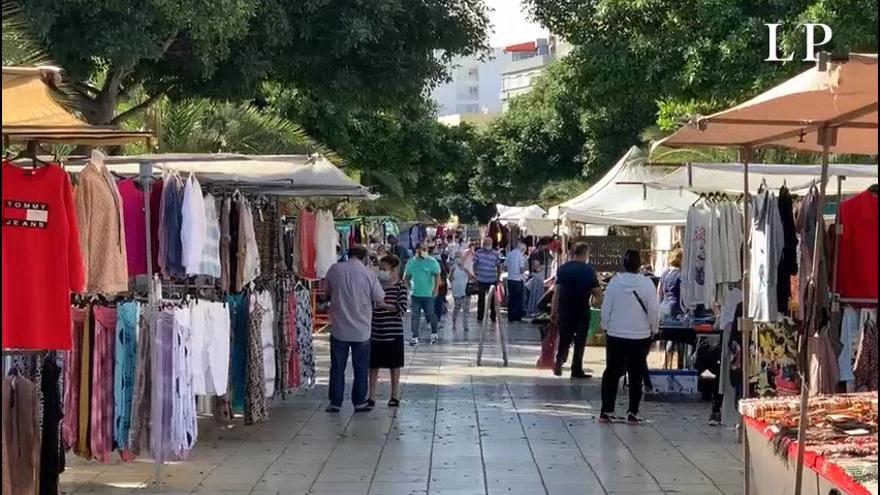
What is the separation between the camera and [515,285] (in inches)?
1157

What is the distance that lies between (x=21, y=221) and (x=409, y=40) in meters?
10.5

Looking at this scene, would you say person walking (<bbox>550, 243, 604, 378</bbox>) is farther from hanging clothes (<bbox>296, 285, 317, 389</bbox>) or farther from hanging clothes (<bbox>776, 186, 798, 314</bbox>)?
hanging clothes (<bbox>776, 186, 798, 314</bbox>)

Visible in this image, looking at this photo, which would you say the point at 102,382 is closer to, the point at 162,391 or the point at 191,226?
the point at 162,391

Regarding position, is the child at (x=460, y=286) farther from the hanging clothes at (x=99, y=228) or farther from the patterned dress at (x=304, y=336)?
the hanging clothes at (x=99, y=228)

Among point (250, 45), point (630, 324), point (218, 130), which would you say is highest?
point (250, 45)

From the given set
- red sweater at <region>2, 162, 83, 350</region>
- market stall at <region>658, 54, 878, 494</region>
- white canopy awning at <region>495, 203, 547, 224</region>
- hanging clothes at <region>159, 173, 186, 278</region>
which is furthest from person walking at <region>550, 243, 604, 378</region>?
white canopy awning at <region>495, 203, 547, 224</region>

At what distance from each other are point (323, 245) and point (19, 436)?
8.90 meters

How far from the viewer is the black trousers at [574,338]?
17719 mm

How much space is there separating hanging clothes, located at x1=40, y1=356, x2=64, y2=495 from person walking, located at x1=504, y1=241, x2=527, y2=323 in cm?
2089

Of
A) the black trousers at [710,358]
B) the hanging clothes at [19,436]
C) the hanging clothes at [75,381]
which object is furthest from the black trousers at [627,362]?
the hanging clothes at [19,436]

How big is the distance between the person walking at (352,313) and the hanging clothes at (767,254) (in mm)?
4797

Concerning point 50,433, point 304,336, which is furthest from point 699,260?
point 50,433

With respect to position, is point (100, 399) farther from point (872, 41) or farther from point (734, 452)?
point (872, 41)

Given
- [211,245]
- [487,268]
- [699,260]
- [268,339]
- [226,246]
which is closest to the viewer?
[211,245]
